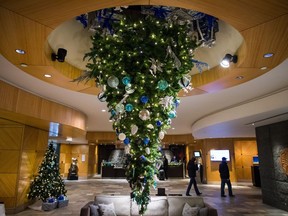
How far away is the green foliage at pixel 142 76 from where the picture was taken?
2900 millimetres

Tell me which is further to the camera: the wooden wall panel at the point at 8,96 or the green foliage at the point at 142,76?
the wooden wall panel at the point at 8,96

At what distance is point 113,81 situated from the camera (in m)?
2.88

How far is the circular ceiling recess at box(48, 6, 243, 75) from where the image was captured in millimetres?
3223

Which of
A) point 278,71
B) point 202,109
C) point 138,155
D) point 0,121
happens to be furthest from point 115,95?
point 0,121

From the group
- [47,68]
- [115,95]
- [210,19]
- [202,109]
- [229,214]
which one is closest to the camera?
[115,95]

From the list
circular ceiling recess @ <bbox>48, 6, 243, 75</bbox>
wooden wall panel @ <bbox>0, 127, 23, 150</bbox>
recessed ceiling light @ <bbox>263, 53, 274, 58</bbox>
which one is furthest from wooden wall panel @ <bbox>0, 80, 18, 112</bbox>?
recessed ceiling light @ <bbox>263, 53, 274, 58</bbox>

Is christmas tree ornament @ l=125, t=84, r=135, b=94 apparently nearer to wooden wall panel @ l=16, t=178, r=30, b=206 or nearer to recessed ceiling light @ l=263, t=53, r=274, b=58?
recessed ceiling light @ l=263, t=53, r=274, b=58

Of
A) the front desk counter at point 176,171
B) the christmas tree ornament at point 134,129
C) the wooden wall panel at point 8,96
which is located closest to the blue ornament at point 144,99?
the christmas tree ornament at point 134,129

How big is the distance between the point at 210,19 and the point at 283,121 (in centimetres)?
564

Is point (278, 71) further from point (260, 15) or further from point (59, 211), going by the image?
point (59, 211)

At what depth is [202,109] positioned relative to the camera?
27.4ft

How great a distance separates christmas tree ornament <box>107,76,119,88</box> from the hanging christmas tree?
653 cm

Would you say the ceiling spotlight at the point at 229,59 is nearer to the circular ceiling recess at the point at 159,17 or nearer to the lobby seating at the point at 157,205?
the circular ceiling recess at the point at 159,17

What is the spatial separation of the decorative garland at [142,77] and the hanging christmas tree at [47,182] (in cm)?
598
